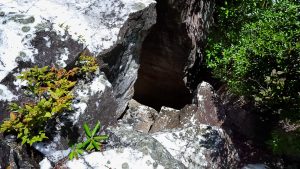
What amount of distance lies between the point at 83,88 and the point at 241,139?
14.1ft

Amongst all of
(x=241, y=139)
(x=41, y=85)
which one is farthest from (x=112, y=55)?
(x=241, y=139)

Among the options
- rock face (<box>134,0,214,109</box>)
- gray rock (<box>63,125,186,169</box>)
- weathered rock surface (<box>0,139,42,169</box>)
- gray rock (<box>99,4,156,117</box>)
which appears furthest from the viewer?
rock face (<box>134,0,214,109</box>)

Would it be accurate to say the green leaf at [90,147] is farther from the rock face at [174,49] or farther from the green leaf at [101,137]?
the rock face at [174,49]

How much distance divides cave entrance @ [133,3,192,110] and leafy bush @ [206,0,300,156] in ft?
4.68

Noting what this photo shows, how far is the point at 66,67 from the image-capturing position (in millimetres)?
6277

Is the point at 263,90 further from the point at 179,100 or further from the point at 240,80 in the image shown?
the point at 179,100

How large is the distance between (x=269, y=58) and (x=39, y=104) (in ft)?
12.8

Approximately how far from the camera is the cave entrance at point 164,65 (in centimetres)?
862

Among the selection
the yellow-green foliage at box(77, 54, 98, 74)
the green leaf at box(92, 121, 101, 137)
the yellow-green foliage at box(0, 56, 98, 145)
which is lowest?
the green leaf at box(92, 121, 101, 137)

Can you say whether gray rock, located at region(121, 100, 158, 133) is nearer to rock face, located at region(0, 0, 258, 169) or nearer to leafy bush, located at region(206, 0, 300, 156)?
rock face, located at region(0, 0, 258, 169)

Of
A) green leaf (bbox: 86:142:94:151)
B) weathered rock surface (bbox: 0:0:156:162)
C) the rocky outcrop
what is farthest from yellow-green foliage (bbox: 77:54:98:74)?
green leaf (bbox: 86:142:94:151)

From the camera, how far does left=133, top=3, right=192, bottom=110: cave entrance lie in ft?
28.3

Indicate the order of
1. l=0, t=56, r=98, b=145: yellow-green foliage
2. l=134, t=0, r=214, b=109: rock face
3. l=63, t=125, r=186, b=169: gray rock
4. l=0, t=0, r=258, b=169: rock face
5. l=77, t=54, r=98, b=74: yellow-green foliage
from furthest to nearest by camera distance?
1. l=134, t=0, r=214, b=109: rock face
2. l=77, t=54, r=98, b=74: yellow-green foliage
3. l=0, t=0, r=258, b=169: rock face
4. l=63, t=125, r=186, b=169: gray rock
5. l=0, t=56, r=98, b=145: yellow-green foliage

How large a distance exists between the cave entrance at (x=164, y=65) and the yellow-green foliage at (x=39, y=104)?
3.28 metres
